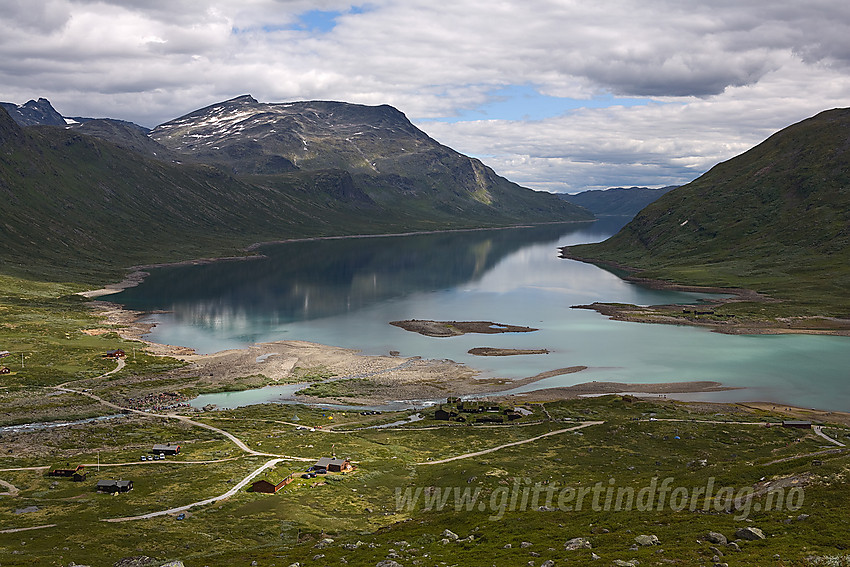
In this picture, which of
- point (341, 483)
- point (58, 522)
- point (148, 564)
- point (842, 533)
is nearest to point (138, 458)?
point (58, 522)

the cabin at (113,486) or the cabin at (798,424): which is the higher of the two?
the cabin at (798,424)

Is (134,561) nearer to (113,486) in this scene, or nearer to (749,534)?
(113,486)

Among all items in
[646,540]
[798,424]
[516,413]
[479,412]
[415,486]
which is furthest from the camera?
[479,412]

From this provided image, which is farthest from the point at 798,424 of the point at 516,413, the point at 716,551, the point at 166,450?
the point at 166,450

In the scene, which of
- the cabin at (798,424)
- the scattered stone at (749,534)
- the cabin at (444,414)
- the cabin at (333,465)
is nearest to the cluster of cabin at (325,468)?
the cabin at (333,465)

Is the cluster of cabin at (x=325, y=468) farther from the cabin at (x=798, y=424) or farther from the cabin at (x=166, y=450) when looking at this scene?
the cabin at (x=798, y=424)

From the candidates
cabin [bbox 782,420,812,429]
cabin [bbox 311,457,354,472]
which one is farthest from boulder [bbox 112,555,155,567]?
cabin [bbox 782,420,812,429]

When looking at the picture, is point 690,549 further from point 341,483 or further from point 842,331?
point 842,331
